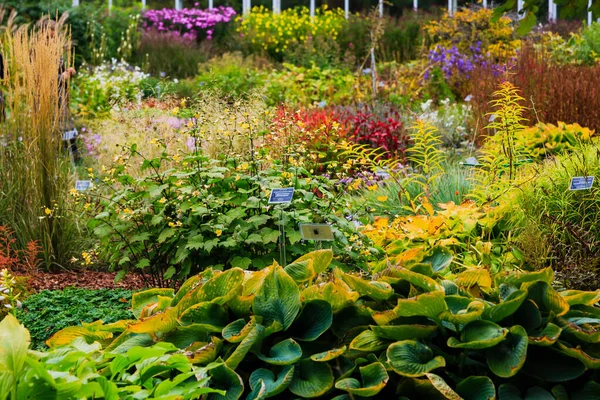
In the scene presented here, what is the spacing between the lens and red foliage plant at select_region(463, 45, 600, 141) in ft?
25.1

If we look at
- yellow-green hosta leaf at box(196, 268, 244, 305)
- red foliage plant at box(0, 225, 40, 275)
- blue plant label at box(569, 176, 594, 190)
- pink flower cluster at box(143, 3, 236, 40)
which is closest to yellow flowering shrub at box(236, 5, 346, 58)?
pink flower cluster at box(143, 3, 236, 40)

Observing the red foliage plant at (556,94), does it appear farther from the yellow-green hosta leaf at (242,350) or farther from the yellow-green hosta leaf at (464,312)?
the yellow-green hosta leaf at (242,350)

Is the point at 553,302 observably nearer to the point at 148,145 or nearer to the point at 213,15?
the point at 148,145

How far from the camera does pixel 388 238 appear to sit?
4.68 meters

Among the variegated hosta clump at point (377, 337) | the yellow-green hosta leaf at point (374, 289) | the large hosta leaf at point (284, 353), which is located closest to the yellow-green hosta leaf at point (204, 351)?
the variegated hosta clump at point (377, 337)

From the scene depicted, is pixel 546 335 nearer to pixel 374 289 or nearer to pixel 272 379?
pixel 374 289

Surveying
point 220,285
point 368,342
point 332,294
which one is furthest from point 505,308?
point 220,285

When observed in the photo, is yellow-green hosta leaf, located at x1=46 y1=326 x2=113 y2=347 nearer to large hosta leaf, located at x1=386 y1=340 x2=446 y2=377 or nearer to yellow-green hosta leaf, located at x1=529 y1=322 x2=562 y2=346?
large hosta leaf, located at x1=386 y1=340 x2=446 y2=377

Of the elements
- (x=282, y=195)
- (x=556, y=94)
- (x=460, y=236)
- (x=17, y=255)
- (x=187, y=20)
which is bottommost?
(x=17, y=255)

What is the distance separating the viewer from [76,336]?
2.83m

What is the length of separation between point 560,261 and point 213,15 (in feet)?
48.4

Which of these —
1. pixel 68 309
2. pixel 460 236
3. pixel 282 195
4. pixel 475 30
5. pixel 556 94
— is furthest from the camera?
pixel 475 30

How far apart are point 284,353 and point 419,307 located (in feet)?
1.48

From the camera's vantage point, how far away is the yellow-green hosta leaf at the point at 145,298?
3.04 m
